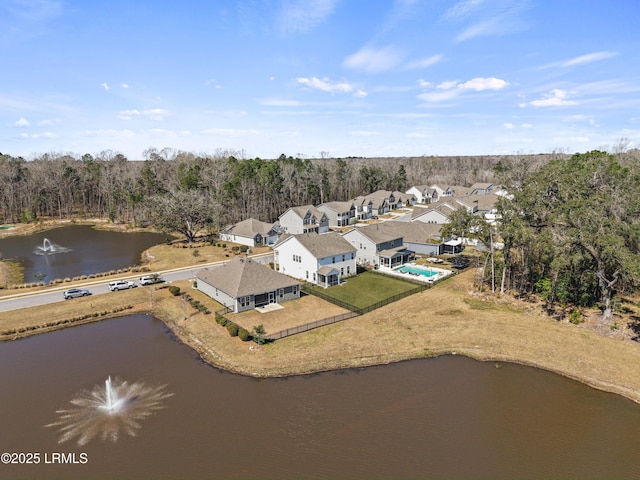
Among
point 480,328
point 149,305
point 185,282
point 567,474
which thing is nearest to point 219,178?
→ point 185,282

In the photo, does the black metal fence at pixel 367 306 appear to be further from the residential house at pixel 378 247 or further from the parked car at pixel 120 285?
the parked car at pixel 120 285

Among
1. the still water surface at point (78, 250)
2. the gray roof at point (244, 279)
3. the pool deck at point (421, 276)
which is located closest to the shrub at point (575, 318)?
the pool deck at point (421, 276)

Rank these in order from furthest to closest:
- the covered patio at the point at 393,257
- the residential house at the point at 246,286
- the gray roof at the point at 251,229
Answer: the gray roof at the point at 251,229 → the covered patio at the point at 393,257 → the residential house at the point at 246,286

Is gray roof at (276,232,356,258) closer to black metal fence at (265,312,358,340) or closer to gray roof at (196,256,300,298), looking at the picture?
gray roof at (196,256,300,298)

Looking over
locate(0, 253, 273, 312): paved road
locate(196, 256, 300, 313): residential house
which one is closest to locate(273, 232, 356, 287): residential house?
locate(196, 256, 300, 313): residential house

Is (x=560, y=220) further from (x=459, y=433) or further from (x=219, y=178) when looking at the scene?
(x=219, y=178)

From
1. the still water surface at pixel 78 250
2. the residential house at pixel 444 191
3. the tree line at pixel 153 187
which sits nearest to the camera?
the still water surface at pixel 78 250
